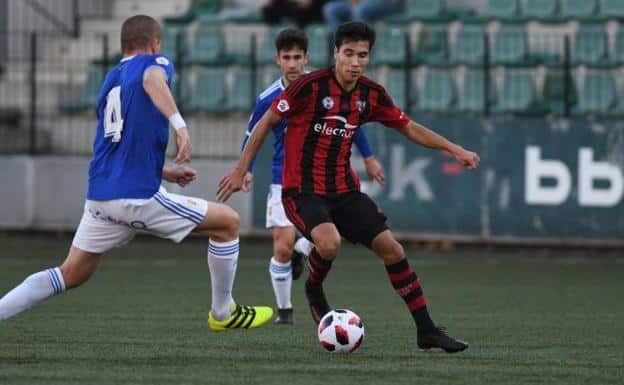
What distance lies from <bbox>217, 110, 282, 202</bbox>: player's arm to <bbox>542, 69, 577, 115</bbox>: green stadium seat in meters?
10.6

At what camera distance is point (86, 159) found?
20.3 m

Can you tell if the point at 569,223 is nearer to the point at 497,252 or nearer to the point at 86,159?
the point at 497,252

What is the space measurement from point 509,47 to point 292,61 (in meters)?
9.61

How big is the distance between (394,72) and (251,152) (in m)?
11.1

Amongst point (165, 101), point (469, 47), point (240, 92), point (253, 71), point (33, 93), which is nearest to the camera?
point (165, 101)

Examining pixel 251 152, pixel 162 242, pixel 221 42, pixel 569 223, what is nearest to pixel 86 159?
pixel 162 242

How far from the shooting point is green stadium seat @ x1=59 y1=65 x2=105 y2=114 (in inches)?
842

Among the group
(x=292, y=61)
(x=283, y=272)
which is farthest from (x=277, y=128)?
(x=283, y=272)

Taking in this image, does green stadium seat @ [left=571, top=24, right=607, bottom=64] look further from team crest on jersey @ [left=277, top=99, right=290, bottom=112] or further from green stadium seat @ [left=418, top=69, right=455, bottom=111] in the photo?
team crest on jersey @ [left=277, top=99, right=290, bottom=112]

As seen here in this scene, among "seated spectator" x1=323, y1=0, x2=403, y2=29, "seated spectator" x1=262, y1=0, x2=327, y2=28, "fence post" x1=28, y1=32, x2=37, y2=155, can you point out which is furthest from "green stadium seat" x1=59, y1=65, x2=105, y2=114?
"seated spectator" x1=323, y1=0, x2=403, y2=29

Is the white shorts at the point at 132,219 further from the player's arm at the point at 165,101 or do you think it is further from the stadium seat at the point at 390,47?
the stadium seat at the point at 390,47

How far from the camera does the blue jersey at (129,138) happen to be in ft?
28.4

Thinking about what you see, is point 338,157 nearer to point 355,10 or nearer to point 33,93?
point 33,93

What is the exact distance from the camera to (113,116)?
873 centimetres
